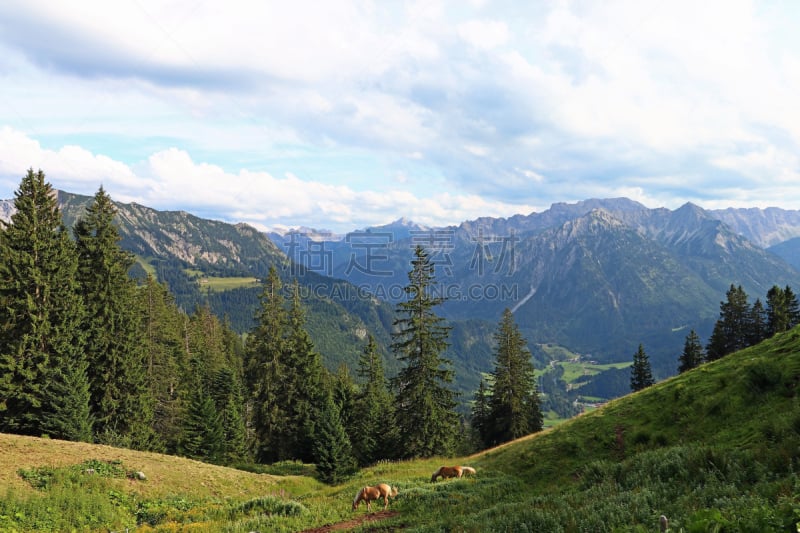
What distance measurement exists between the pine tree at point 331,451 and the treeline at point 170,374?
128mm

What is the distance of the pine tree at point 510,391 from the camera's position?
52688 mm

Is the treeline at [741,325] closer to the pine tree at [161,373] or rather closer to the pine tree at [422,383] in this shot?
the pine tree at [422,383]

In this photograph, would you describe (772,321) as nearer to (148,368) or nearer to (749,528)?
(749,528)

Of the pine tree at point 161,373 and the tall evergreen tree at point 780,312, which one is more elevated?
the tall evergreen tree at point 780,312

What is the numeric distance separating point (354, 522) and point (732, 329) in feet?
249

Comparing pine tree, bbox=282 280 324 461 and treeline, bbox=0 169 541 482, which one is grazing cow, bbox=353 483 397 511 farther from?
pine tree, bbox=282 280 324 461

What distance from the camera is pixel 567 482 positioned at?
56.6ft

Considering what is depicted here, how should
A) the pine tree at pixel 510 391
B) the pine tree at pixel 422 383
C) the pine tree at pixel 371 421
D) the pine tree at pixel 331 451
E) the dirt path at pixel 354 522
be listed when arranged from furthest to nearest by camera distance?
1. the pine tree at pixel 510 391
2. the pine tree at pixel 371 421
3. the pine tree at pixel 422 383
4. the pine tree at pixel 331 451
5. the dirt path at pixel 354 522

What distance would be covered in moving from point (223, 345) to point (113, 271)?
50482 millimetres

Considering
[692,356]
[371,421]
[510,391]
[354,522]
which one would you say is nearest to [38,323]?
[354,522]

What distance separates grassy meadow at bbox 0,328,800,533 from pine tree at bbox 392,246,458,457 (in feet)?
31.5

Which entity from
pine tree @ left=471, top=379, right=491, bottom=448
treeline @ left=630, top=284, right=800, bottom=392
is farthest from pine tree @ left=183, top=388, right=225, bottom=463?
treeline @ left=630, top=284, right=800, bottom=392

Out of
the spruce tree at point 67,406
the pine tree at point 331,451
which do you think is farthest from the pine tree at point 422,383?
the spruce tree at point 67,406

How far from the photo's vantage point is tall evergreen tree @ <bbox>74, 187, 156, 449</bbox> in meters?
36.2
